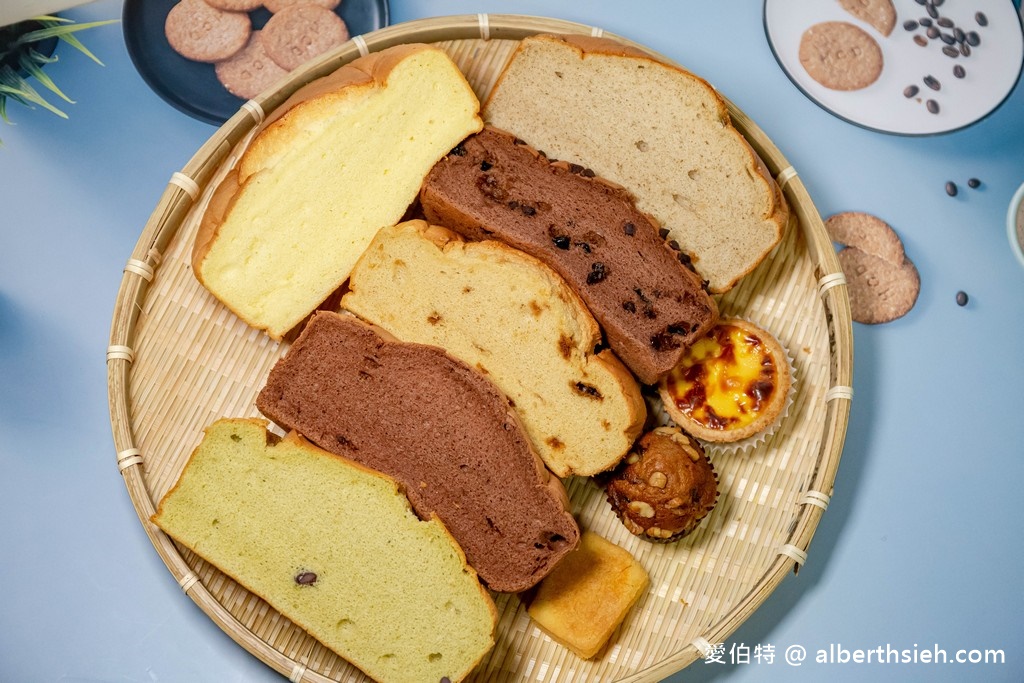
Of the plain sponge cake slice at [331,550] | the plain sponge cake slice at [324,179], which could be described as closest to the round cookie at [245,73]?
the plain sponge cake slice at [324,179]

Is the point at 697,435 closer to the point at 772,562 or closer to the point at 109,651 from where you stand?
the point at 772,562

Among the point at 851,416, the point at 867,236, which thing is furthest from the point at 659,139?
the point at 851,416

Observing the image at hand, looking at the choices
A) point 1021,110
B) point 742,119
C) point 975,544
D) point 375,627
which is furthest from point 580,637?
point 1021,110

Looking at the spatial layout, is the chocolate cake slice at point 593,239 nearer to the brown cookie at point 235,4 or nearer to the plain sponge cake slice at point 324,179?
the plain sponge cake slice at point 324,179

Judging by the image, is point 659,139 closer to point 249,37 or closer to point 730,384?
point 730,384

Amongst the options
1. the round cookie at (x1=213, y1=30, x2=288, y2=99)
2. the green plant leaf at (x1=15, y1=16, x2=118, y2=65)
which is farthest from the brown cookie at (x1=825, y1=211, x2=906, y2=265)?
the green plant leaf at (x1=15, y1=16, x2=118, y2=65)
